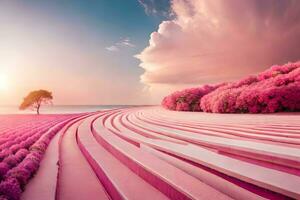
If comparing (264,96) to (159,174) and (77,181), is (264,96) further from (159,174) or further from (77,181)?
(77,181)

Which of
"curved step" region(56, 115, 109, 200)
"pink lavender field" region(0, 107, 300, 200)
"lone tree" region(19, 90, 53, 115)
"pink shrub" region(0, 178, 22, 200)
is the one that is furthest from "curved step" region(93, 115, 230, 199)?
Answer: "lone tree" region(19, 90, 53, 115)

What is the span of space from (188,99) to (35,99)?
44.4ft

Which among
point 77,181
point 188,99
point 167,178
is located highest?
point 188,99

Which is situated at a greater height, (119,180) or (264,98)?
(264,98)

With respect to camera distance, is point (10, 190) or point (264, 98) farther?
point (264, 98)

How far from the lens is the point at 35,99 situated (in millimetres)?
19453

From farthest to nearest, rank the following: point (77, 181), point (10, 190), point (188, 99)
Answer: point (188, 99) < point (77, 181) < point (10, 190)

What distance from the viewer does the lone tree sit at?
19203 millimetres

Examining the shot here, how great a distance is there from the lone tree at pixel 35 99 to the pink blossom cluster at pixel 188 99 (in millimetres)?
11662

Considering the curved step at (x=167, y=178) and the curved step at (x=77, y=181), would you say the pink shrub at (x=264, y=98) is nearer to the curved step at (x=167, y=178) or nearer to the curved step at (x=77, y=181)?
the curved step at (x=167, y=178)

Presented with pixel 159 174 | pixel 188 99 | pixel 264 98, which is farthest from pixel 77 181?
pixel 188 99

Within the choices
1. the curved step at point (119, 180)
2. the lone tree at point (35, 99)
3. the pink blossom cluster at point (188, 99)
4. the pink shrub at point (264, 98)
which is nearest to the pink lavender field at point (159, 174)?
the curved step at point (119, 180)

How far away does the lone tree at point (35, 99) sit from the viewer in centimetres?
1920

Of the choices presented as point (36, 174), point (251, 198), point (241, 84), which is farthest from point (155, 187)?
point (241, 84)
